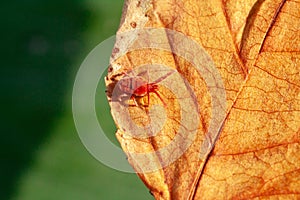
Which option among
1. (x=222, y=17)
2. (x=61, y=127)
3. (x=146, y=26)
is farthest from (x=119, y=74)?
(x=61, y=127)

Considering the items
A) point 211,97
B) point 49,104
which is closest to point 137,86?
point 211,97

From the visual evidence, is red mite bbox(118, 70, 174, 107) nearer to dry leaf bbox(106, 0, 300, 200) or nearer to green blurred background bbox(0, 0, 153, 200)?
dry leaf bbox(106, 0, 300, 200)

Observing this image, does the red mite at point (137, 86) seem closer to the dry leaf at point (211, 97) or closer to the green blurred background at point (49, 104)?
the dry leaf at point (211, 97)

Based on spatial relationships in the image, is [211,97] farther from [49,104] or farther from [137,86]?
[49,104]

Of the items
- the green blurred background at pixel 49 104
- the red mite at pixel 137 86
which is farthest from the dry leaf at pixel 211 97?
the green blurred background at pixel 49 104

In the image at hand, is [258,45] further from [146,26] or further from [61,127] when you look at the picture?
[61,127]
